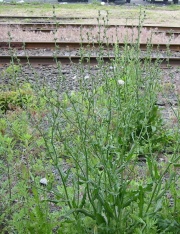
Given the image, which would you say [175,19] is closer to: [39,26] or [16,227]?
[39,26]

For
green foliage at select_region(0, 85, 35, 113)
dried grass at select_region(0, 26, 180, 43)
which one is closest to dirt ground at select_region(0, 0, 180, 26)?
dried grass at select_region(0, 26, 180, 43)

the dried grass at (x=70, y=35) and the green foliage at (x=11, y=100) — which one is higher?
the dried grass at (x=70, y=35)

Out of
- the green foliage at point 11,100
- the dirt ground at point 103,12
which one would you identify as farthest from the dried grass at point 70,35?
the green foliage at point 11,100

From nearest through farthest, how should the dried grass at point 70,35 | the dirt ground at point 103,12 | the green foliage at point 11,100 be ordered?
the green foliage at point 11,100
the dried grass at point 70,35
the dirt ground at point 103,12

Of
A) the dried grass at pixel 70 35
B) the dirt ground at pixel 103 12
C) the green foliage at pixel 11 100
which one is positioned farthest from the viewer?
the dirt ground at pixel 103 12

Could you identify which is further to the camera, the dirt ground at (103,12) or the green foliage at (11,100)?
the dirt ground at (103,12)

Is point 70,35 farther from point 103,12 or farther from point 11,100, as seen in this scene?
point 103,12

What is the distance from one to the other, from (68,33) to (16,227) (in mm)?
7003

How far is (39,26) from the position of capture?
10445mm

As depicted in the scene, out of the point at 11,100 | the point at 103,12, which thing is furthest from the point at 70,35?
the point at 103,12

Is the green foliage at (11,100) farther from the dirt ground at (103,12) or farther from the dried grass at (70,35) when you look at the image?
the dirt ground at (103,12)

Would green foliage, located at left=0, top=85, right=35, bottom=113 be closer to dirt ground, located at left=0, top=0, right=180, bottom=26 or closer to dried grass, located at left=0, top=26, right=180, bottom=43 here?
dried grass, located at left=0, top=26, right=180, bottom=43

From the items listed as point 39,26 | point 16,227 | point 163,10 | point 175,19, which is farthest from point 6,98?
point 163,10

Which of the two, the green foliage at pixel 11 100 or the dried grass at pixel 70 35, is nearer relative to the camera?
the green foliage at pixel 11 100
